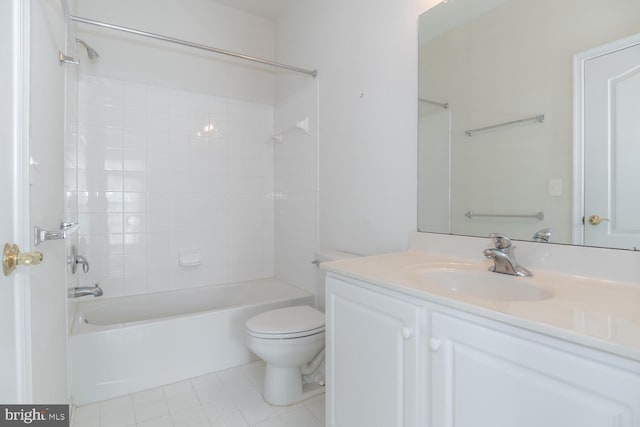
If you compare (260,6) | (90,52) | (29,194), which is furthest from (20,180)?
(260,6)

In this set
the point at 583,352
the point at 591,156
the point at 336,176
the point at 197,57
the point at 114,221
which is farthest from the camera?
the point at 197,57

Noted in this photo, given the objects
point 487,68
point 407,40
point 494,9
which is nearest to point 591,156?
point 487,68

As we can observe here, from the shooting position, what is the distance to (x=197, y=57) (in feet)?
8.29

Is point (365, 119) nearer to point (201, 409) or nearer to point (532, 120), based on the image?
point (532, 120)

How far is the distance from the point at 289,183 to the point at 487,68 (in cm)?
167

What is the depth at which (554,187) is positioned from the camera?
1.10 metres

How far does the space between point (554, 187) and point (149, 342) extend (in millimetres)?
2127

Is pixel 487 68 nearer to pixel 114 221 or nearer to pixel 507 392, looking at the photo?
pixel 507 392

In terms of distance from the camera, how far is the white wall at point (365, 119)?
63.2 inches

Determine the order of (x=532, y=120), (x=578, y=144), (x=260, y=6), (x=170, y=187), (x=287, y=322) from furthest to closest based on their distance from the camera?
(x=260, y=6) < (x=170, y=187) < (x=287, y=322) < (x=532, y=120) < (x=578, y=144)

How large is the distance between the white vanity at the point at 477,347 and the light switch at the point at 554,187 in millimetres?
191

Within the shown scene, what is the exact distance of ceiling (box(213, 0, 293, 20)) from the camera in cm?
256

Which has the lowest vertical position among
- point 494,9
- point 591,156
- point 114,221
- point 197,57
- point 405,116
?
point 114,221

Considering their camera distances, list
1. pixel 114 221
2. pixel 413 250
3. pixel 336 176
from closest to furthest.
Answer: pixel 413 250 < pixel 336 176 < pixel 114 221
